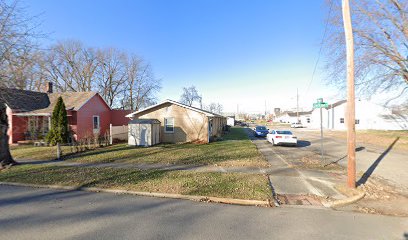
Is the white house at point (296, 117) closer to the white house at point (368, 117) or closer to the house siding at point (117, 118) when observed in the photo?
the white house at point (368, 117)

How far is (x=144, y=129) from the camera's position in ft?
53.7

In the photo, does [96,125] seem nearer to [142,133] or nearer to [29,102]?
[29,102]

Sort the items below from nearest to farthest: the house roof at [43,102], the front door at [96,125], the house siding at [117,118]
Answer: the house roof at [43,102], the front door at [96,125], the house siding at [117,118]

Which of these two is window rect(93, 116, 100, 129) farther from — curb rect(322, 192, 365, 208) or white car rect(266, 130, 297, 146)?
curb rect(322, 192, 365, 208)

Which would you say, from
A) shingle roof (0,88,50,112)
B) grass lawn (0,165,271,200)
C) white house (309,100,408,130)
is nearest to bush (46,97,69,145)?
shingle roof (0,88,50,112)

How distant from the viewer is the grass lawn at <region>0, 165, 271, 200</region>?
243 inches

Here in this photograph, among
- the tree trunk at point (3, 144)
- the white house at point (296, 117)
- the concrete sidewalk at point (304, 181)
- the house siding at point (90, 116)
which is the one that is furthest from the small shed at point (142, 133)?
the white house at point (296, 117)

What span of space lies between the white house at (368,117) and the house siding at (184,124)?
3115cm

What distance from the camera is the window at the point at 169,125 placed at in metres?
19.0

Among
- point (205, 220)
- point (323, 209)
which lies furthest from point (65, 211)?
point (323, 209)

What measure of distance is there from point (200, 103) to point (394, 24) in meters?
61.5

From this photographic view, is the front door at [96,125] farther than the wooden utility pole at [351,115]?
Yes

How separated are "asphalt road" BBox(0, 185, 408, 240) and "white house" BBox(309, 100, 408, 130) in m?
39.6

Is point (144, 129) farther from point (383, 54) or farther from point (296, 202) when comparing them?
point (383, 54)
